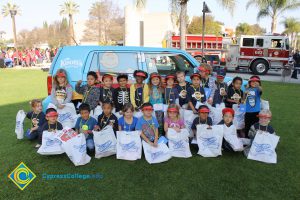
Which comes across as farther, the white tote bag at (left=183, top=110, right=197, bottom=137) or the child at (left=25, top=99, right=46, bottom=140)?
the child at (left=25, top=99, right=46, bottom=140)

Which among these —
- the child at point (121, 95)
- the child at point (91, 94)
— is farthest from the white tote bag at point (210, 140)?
the child at point (91, 94)

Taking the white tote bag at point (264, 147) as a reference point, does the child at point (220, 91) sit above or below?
above

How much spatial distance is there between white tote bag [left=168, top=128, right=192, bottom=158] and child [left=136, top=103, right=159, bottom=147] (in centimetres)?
24

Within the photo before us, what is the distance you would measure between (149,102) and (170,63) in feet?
3.72

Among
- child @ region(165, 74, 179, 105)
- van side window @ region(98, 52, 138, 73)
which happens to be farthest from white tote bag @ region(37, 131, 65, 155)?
child @ region(165, 74, 179, 105)

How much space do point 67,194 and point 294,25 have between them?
44.2m

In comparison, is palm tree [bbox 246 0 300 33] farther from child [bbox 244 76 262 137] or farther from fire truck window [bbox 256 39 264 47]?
child [bbox 244 76 262 137]

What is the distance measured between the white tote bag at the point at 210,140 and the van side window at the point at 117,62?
1.72m

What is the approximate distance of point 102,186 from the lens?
338 cm

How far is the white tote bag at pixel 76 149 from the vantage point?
3.85 m

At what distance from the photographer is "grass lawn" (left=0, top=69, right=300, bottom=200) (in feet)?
10.6

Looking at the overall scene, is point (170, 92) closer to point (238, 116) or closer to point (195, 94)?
point (195, 94)

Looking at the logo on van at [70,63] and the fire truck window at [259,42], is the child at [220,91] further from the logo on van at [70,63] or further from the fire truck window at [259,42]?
the fire truck window at [259,42]

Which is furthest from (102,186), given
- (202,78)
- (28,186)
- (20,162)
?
(202,78)
